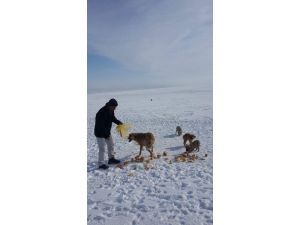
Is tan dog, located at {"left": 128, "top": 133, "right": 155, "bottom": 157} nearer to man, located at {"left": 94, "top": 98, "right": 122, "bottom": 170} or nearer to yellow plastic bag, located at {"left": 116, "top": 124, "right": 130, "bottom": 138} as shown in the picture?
yellow plastic bag, located at {"left": 116, "top": 124, "right": 130, "bottom": 138}

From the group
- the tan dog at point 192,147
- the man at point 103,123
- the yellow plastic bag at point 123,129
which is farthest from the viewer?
the tan dog at point 192,147

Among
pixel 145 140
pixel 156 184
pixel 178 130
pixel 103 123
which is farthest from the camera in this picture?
pixel 178 130

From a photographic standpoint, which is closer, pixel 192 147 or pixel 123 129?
pixel 123 129

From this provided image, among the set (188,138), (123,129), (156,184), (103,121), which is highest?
(103,121)

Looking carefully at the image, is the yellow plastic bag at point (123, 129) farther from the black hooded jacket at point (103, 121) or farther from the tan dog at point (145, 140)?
the black hooded jacket at point (103, 121)

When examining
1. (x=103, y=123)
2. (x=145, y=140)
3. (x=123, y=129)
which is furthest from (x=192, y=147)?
(x=103, y=123)

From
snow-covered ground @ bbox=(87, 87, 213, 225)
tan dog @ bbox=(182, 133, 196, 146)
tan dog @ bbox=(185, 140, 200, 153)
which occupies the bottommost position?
snow-covered ground @ bbox=(87, 87, 213, 225)

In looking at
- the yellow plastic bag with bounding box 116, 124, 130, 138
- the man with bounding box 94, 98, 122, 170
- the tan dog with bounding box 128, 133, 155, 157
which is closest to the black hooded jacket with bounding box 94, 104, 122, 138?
the man with bounding box 94, 98, 122, 170

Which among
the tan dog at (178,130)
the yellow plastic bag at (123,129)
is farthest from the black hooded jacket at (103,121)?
the tan dog at (178,130)

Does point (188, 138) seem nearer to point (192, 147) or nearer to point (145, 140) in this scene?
point (192, 147)

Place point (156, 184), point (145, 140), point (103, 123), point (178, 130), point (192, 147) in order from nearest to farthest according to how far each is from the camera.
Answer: point (156, 184) → point (103, 123) → point (145, 140) → point (192, 147) → point (178, 130)
